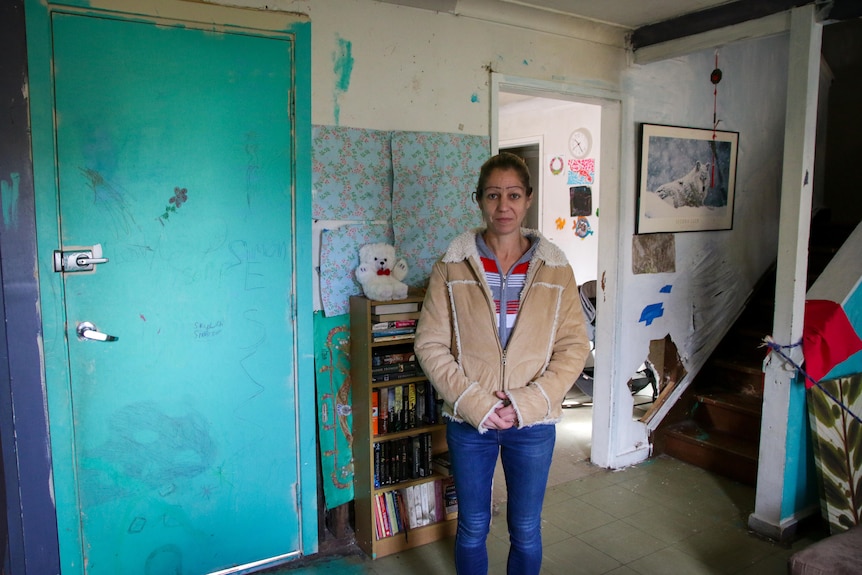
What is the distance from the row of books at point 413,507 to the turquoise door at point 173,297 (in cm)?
36

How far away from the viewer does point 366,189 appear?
262 centimetres

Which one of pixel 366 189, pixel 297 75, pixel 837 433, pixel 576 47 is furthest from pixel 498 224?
pixel 837 433

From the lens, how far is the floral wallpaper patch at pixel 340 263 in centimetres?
255

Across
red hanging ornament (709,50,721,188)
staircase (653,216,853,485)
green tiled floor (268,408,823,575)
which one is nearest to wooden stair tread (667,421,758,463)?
staircase (653,216,853,485)

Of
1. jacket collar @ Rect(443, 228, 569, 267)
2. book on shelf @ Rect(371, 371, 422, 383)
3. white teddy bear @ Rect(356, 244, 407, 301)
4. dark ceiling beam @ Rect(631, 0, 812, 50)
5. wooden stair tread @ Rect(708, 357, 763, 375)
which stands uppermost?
dark ceiling beam @ Rect(631, 0, 812, 50)

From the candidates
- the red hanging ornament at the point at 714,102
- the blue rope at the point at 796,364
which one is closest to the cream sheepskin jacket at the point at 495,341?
the blue rope at the point at 796,364

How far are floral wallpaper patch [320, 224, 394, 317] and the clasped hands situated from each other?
1026 mm

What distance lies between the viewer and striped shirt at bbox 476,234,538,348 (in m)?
1.89

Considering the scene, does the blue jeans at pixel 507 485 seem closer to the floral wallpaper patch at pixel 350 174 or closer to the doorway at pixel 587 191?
the floral wallpaper patch at pixel 350 174

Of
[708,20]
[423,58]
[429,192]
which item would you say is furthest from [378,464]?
[708,20]

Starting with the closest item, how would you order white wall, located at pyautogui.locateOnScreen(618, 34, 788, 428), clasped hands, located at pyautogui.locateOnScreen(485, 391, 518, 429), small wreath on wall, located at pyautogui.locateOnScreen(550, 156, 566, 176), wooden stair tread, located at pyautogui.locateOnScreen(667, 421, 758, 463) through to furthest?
clasped hands, located at pyautogui.locateOnScreen(485, 391, 518, 429)
wooden stair tread, located at pyautogui.locateOnScreen(667, 421, 758, 463)
white wall, located at pyautogui.locateOnScreen(618, 34, 788, 428)
small wreath on wall, located at pyautogui.locateOnScreen(550, 156, 566, 176)

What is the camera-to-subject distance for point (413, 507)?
8.85ft

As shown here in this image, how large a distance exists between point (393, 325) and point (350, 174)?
0.67 m

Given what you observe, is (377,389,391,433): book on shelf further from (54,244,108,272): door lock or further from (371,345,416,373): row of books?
(54,244,108,272): door lock
